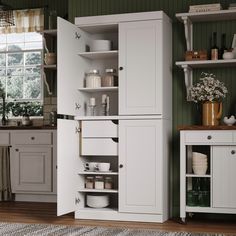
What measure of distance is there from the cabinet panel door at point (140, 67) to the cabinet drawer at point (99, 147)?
0.32 metres

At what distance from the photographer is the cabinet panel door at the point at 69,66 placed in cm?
485

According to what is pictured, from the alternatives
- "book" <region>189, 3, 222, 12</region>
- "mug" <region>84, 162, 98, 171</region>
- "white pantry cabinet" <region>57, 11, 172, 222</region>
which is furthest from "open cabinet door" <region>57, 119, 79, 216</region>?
"book" <region>189, 3, 222, 12</region>

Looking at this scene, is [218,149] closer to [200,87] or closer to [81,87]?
[200,87]

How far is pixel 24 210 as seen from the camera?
18.7 feet

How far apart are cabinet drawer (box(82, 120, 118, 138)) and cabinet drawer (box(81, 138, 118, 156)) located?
44 millimetres

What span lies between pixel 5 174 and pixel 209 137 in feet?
9.05

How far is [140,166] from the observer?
4953mm

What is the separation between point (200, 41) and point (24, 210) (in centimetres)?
250

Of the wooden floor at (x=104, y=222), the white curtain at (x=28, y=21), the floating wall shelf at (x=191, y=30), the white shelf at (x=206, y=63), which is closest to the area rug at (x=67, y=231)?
the wooden floor at (x=104, y=222)

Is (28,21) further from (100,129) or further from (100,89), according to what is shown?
(100,129)

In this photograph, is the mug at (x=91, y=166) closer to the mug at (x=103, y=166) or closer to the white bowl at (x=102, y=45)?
the mug at (x=103, y=166)

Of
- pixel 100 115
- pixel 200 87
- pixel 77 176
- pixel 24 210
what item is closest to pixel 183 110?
pixel 200 87

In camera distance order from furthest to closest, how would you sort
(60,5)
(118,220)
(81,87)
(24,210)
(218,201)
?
1. (60,5)
2. (24,210)
3. (81,87)
4. (118,220)
5. (218,201)

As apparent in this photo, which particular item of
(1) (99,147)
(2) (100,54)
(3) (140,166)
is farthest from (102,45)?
(3) (140,166)
